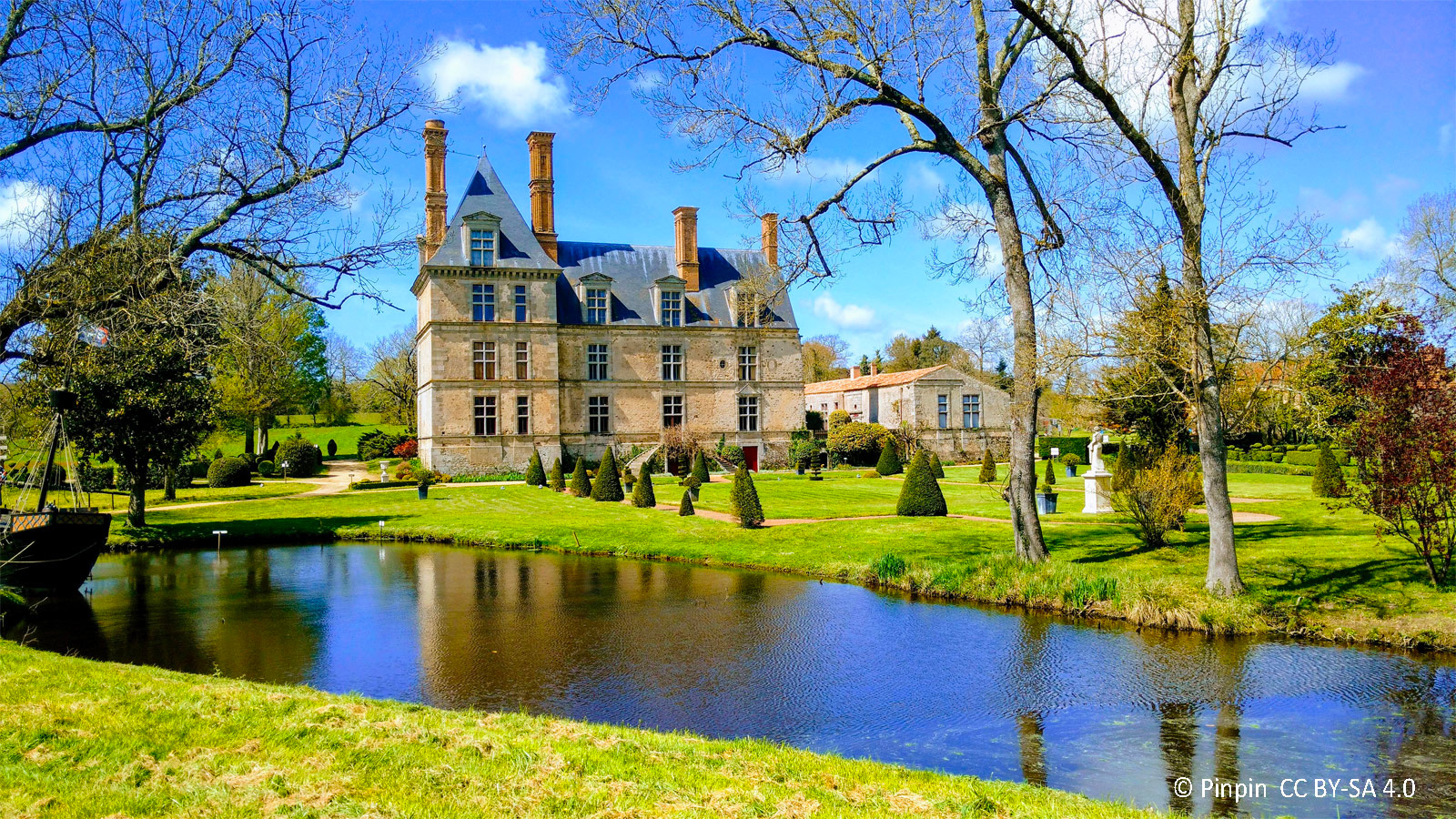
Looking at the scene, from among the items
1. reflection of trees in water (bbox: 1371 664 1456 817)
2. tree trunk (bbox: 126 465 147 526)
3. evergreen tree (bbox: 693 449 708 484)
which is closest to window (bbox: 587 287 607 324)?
evergreen tree (bbox: 693 449 708 484)

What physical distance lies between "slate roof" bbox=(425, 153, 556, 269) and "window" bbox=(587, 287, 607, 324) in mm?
2600

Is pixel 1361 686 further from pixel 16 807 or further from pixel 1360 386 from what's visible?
pixel 16 807

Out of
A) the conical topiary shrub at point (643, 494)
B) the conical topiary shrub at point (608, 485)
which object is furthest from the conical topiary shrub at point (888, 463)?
the conical topiary shrub at point (643, 494)

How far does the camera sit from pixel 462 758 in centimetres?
582

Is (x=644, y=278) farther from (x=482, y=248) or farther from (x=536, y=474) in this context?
(x=536, y=474)

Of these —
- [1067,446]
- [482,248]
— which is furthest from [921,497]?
[1067,446]

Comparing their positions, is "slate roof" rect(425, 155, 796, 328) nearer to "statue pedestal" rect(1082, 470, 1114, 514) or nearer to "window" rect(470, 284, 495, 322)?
"window" rect(470, 284, 495, 322)

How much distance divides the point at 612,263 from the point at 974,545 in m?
27.8

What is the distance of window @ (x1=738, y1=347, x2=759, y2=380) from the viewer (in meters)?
40.8

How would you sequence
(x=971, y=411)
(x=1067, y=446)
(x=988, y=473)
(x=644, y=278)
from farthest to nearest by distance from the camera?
(x=971, y=411)
(x=1067, y=446)
(x=644, y=278)
(x=988, y=473)

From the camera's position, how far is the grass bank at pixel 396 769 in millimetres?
4957

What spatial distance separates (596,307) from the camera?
3912cm

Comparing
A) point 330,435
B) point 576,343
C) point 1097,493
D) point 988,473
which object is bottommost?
point 1097,493

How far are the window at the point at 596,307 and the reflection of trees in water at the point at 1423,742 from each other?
3287cm
